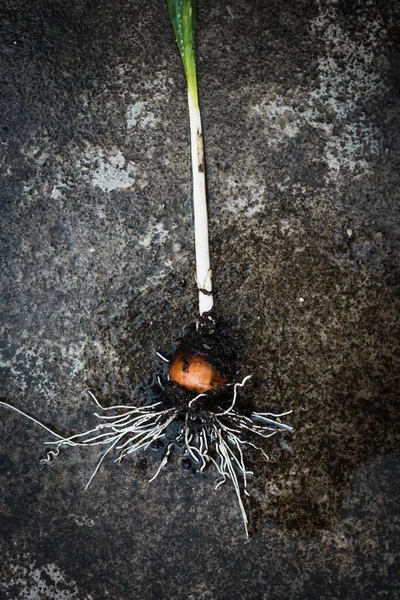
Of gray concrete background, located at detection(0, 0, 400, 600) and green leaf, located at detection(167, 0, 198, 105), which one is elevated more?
green leaf, located at detection(167, 0, 198, 105)

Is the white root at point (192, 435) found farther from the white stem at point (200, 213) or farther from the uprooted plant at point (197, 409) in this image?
the white stem at point (200, 213)

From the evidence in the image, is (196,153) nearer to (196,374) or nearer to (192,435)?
(196,374)

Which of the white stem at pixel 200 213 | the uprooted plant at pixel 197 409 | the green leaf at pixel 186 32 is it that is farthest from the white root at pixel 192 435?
the green leaf at pixel 186 32

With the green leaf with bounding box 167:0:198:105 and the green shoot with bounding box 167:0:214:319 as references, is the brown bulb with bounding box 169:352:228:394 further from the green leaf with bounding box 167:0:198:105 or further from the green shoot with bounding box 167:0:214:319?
the green leaf with bounding box 167:0:198:105

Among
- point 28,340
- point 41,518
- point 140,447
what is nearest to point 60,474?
point 41,518

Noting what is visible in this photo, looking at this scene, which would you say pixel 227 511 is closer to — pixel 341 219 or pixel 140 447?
pixel 140 447

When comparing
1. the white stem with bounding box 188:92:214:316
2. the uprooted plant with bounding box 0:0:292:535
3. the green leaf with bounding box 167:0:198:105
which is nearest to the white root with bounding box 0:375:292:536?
the uprooted plant with bounding box 0:0:292:535
